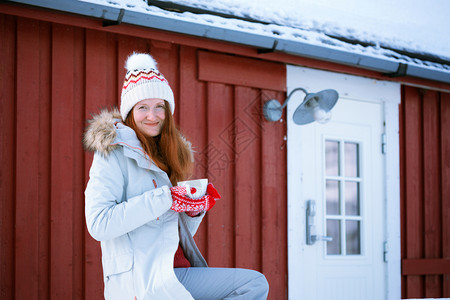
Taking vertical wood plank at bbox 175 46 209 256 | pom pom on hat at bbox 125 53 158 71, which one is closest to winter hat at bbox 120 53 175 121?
pom pom on hat at bbox 125 53 158 71

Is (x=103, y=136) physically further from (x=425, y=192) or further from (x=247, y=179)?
(x=425, y=192)

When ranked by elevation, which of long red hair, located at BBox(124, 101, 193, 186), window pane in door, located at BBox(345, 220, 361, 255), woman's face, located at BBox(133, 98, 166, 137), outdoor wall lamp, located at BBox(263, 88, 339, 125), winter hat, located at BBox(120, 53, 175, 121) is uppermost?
outdoor wall lamp, located at BBox(263, 88, 339, 125)

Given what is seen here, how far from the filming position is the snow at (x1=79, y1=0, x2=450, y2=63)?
5.11m

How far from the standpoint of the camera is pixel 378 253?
6.14 m

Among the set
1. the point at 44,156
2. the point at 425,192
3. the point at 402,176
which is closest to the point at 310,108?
the point at 402,176

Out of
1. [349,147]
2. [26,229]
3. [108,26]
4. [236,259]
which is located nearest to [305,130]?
[349,147]

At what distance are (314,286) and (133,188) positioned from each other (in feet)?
11.4

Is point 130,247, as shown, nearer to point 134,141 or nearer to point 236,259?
point 134,141

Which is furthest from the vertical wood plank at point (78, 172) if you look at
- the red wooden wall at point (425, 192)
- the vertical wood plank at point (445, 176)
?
the vertical wood plank at point (445, 176)

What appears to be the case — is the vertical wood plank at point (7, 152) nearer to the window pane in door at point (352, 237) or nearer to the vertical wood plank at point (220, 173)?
the vertical wood plank at point (220, 173)

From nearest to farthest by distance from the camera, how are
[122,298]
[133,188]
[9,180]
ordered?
[122,298] < [133,188] < [9,180]

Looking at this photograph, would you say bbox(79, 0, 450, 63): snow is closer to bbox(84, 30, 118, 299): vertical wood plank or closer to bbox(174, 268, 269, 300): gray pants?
bbox(84, 30, 118, 299): vertical wood plank

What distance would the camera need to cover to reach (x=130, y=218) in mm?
2363

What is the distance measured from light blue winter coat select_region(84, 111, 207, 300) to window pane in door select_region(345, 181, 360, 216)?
3695mm
